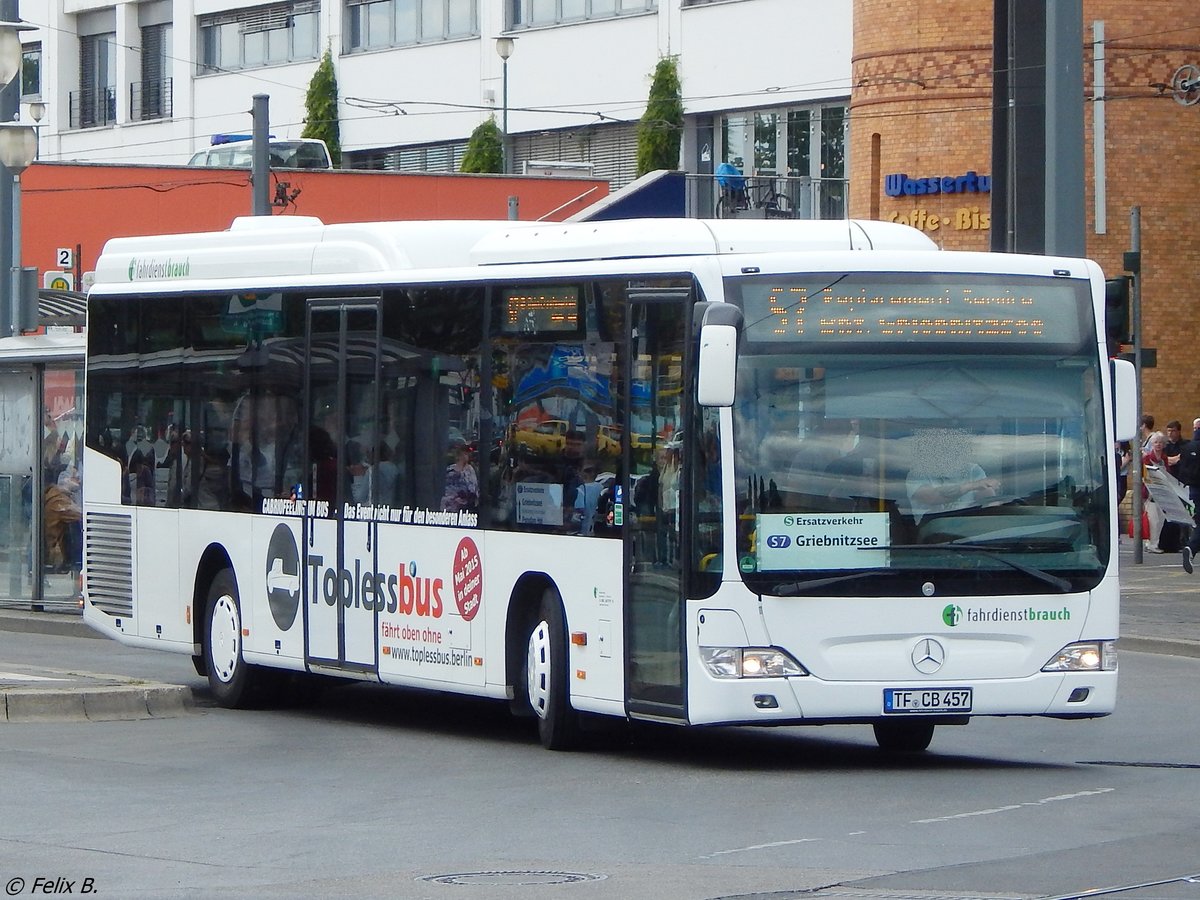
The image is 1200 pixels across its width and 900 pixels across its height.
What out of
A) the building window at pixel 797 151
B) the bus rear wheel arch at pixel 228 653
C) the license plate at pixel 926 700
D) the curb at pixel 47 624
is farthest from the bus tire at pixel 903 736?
the building window at pixel 797 151

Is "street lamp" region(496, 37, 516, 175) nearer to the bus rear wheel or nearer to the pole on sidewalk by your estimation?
the pole on sidewalk

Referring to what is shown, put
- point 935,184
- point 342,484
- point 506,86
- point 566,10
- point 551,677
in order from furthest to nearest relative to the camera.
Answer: point 566,10 < point 506,86 < point 935,184 < point 342,484 < point 551,677

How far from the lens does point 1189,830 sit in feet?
32.2

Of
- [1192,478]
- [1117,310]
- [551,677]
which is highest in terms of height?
[1117,310]

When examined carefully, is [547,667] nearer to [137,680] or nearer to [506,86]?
[137,680]

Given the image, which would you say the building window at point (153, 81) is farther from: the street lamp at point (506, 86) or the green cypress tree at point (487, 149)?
the street lamp at point (506, 86)

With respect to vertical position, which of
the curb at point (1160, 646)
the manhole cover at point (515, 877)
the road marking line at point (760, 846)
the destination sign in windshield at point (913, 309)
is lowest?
the curb at point (1160, 646)

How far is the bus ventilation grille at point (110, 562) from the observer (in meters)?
16.8

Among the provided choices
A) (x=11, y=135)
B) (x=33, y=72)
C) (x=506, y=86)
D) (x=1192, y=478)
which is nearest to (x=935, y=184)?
(x=1192, y=478)

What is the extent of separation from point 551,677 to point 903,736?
1966 mm

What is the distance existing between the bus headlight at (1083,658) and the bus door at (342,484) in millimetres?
4192

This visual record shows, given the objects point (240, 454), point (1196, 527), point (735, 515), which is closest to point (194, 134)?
point (1196, 527)

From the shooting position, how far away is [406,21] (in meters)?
64.8

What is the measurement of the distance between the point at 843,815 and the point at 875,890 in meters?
2.09
